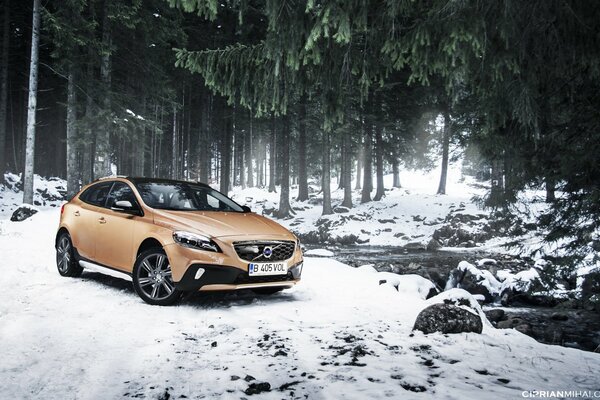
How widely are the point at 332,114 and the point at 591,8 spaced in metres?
3.08

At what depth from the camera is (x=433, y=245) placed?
20844 mm

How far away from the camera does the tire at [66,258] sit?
7.55 metres

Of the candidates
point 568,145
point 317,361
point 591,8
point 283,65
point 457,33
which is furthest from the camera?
point 568,145

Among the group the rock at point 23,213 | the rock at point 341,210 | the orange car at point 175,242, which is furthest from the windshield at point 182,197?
the rock at point 341,210

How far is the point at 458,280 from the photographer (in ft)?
40.5

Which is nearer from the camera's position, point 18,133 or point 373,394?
point 373,394

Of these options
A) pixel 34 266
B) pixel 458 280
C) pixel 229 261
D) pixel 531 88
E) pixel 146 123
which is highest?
pixel 146 123

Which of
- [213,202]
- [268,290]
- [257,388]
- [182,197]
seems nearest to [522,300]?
[268,290]

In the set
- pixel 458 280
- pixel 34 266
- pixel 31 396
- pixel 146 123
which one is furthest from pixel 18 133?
pixel 31 396

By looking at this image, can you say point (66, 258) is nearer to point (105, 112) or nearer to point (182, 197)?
point (182, 197)

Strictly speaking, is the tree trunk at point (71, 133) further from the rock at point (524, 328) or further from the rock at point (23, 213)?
the rock at point (524, 328)

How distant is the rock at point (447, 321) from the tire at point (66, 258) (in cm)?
602

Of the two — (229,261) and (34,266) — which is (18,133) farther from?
(229,261)

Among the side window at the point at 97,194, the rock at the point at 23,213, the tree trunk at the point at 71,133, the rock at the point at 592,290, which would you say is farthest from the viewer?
the tree trunk at the point at 71,133
